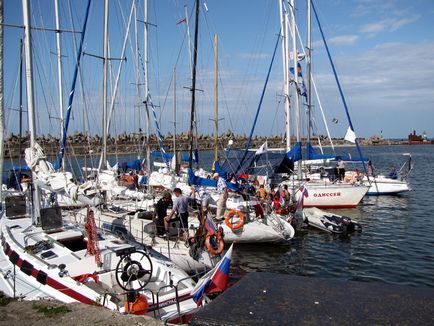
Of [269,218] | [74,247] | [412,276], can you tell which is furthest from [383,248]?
[74,247]

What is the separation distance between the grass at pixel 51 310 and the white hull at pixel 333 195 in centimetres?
1991

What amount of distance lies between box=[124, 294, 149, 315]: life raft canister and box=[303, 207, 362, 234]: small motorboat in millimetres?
12856

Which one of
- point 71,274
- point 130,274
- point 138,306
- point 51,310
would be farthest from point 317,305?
point 71,274

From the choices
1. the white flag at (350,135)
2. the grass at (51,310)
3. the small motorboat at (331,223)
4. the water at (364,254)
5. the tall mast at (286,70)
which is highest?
the tall mast at (286,70)

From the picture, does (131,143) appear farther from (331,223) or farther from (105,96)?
(331,223)

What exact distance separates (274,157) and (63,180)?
44.9ft

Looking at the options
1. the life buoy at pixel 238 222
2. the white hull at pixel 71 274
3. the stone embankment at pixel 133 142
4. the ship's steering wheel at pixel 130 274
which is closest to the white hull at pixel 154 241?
the white hull at pixel 71 274

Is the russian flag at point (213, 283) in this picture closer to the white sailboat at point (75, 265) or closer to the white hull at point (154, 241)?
the white sailboat at point (75, 265)

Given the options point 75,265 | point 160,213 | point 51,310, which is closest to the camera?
point 51,310

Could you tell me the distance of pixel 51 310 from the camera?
5172 millimetres

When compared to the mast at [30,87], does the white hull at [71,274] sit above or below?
below

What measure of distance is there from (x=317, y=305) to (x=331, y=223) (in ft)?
53.6

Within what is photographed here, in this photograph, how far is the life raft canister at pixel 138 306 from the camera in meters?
6.98

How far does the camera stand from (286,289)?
303cm
